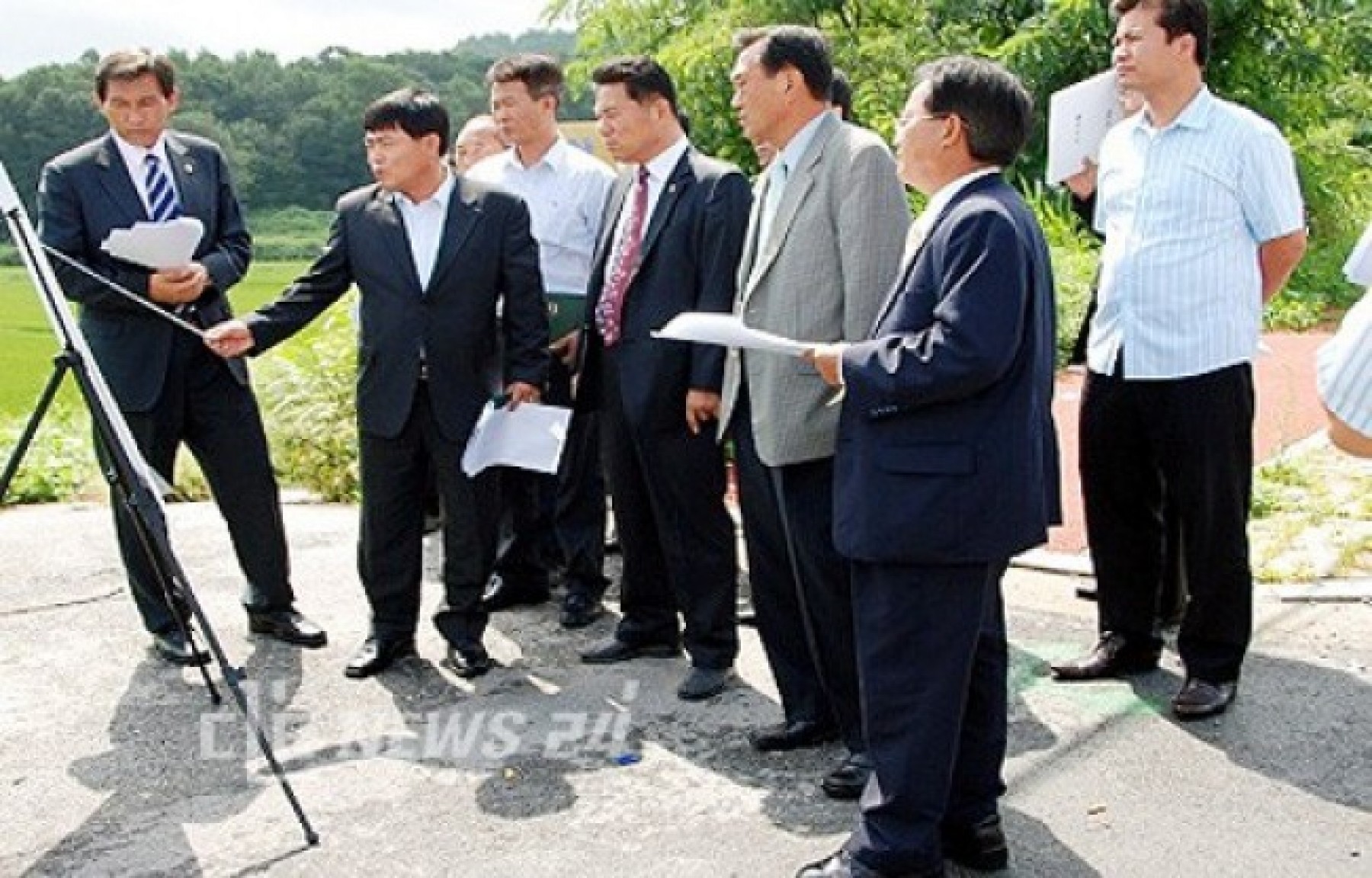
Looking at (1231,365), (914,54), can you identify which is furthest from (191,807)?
(914,54)

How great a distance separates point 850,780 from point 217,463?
250cm

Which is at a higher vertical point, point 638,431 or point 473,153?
point 473,153

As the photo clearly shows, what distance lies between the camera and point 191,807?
3.87 metres

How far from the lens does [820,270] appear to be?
371cm

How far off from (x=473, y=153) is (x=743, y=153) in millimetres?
6276

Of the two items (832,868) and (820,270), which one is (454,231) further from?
(832,868)

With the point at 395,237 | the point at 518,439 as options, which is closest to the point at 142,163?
the point at 395,237

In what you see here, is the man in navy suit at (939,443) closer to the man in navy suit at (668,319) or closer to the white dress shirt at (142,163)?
the man in navy suit at (668,319)

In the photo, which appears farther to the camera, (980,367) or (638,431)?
(638,431)

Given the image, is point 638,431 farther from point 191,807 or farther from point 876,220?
point 191,807

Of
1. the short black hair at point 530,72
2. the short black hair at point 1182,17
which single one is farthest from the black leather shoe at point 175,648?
the short black hair at point 1182,17

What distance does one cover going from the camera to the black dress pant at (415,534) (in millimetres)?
4789

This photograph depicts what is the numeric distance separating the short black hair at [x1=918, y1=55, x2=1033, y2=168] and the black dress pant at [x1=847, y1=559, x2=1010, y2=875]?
86 centimetres

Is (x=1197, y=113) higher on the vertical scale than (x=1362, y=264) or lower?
higher
